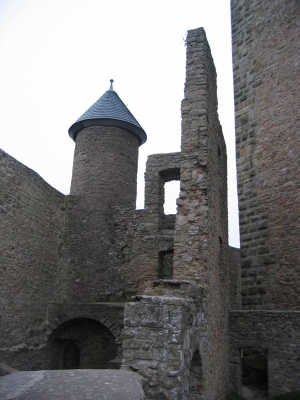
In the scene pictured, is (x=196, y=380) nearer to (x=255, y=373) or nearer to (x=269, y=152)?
(x=255, y=373)

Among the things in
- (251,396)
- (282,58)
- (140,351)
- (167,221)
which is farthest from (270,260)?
(140,351)

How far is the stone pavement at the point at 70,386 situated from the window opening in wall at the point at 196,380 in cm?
175

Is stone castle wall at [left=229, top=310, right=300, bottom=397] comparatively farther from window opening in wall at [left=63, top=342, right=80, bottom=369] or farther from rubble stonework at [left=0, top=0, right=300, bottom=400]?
window opening in wall at [left=63, top=342, right=80, bottom=369]

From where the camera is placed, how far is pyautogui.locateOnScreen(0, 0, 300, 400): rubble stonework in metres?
5.14

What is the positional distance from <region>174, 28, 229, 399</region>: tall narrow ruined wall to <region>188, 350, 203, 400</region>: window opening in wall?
147 mm

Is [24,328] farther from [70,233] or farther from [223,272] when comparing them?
[223,272]

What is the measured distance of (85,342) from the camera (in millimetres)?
10758

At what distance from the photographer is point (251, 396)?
27.2 feet

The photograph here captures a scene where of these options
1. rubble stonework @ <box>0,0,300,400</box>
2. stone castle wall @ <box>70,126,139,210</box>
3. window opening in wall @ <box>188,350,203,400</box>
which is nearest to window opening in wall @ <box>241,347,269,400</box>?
rubble stonework @ <box>0,0,300,400</box>

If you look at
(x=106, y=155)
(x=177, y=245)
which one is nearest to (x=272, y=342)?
(x=177, y=245)

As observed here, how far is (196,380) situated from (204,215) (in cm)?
226

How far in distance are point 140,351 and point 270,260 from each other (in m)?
5.52

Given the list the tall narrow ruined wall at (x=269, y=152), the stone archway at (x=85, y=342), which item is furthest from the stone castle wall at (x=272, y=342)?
the stone archway at (x=85, y=342)

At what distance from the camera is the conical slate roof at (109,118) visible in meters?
13.5
